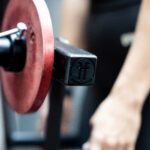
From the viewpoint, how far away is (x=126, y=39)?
937 millimetres

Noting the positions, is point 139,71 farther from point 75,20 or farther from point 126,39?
point 75,20

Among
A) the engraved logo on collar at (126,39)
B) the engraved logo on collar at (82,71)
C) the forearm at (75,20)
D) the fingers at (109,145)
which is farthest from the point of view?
the forearm at (75,20)

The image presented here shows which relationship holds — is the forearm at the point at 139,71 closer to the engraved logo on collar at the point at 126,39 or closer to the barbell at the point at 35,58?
the engraved logo on collar at the point at 126,39

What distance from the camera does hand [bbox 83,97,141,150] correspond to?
770 mm

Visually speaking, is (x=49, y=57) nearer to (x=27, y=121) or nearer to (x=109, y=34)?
(x=109, y=34)

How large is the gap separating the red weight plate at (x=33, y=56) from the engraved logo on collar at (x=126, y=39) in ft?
1.22

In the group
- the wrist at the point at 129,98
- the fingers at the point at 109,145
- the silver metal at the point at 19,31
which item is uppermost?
the silver metal at the point at 19,31

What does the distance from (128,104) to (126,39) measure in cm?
19

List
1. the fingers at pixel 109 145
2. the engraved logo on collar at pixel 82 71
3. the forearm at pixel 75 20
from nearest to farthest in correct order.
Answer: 1. the engraved logo on collar at pixel 82 71
2. the fingers at pixel 109 145
3. the forearm at pixel 75 20

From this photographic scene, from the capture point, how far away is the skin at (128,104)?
0.77 metres

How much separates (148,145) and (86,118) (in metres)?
0.30

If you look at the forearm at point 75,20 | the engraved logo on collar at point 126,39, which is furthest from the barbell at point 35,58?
the forearm at point 75,20

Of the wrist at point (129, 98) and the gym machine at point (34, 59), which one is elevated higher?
the gym machine at point (34, 59)

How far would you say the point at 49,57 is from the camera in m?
0.49
